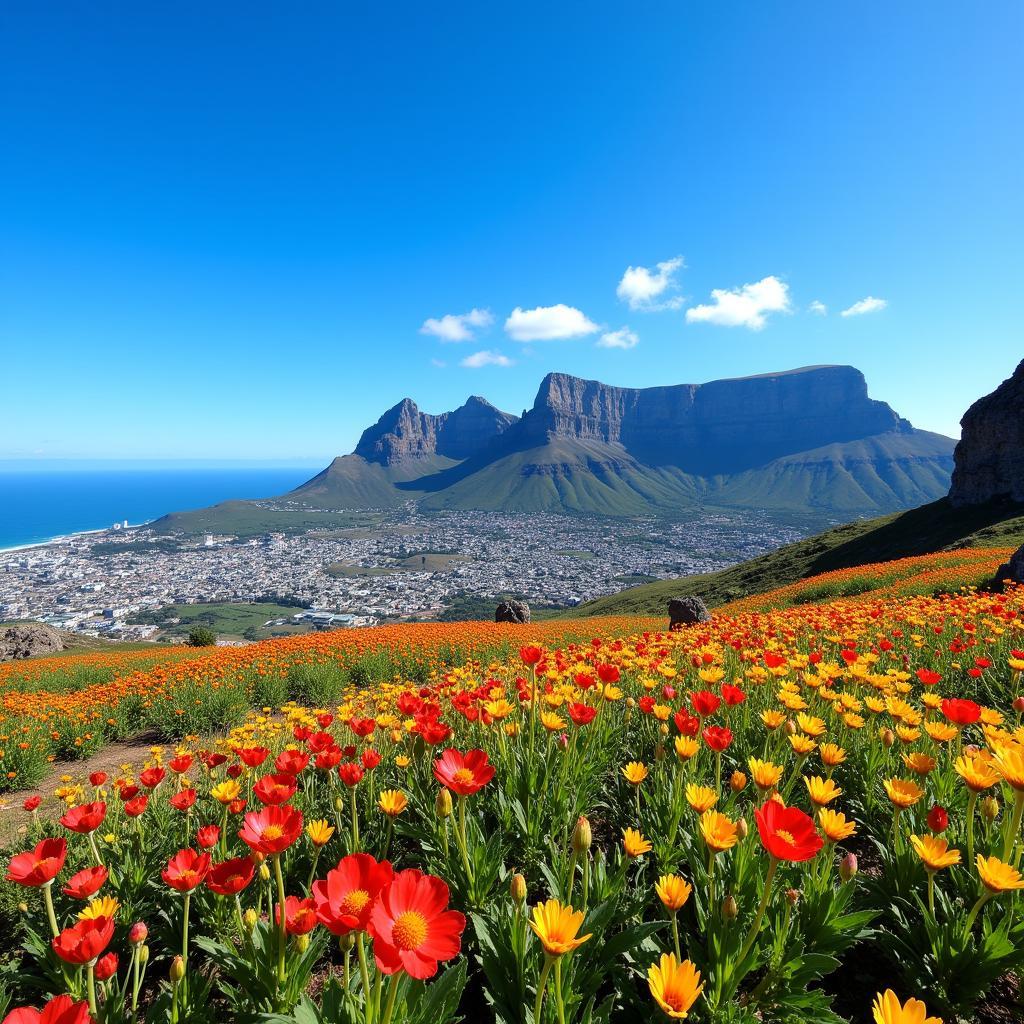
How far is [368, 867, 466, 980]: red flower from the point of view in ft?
4.33

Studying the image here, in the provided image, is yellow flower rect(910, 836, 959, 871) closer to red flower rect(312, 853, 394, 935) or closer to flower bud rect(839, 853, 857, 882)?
flower bud rect(839, 853, 857, 882)

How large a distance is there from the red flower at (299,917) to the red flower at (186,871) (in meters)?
0.40

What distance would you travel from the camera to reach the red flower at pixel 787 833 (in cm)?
162

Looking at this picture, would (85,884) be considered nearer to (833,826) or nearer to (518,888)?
(518,888)

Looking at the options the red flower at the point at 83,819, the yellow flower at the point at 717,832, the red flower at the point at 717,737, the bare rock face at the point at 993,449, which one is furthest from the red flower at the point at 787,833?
the bare rock face at the point at 993,449

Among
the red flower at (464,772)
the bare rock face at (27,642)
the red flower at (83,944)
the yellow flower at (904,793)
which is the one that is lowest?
the bare rock face at (27,642)

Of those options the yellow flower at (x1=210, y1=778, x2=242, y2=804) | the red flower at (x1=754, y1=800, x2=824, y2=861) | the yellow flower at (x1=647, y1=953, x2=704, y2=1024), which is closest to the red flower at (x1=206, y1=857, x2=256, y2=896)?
the yellow flower at (x1=210, y1=778, x2=242, y2=804)

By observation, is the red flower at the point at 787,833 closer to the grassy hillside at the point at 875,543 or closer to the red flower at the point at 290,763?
the red flower at the point at 290,763

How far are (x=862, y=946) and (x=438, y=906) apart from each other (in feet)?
8.16

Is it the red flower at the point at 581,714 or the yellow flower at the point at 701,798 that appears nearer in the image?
the yellow flower at the point at 701,798

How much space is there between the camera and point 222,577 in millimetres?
139875

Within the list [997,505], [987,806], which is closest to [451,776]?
[987,806]

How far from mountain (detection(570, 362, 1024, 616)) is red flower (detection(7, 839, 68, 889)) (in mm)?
44172

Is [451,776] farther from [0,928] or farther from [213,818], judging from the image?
[0,928]
